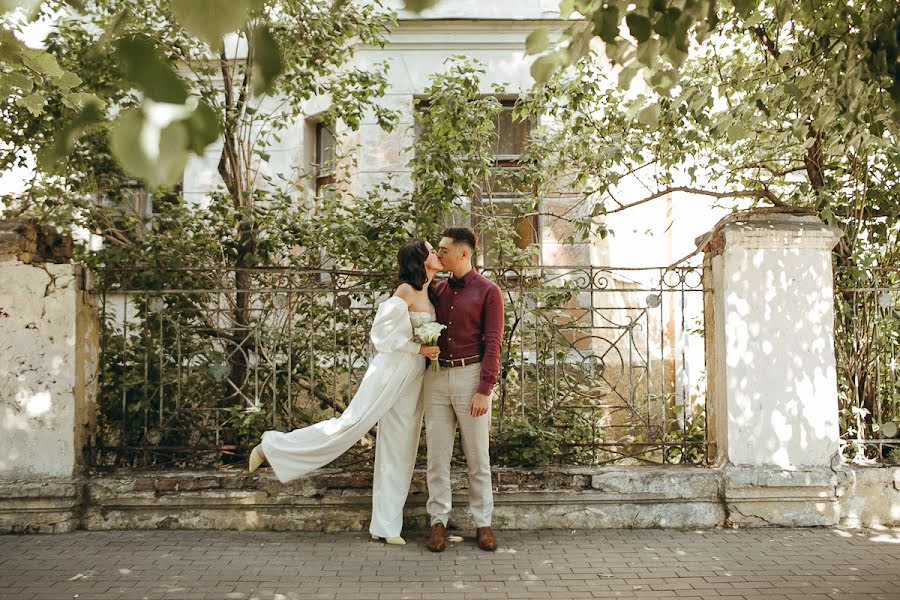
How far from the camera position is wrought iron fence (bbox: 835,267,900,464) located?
20.7 feet

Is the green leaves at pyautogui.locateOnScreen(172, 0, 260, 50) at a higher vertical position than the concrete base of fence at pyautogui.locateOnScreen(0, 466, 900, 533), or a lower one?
higher

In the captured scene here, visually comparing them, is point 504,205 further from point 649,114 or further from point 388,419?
point 649,114

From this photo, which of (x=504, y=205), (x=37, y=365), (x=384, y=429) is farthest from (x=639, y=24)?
(x=504, y=205)

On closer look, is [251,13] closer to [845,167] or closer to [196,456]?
[196,456]

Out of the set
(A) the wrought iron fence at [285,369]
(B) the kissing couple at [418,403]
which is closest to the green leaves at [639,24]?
(B) the kissing couple at [418,403]

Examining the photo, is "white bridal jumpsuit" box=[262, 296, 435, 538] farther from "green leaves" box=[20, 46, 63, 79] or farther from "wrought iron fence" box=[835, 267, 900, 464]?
"wrought iron fence" box=[835, 267, 900, 464]

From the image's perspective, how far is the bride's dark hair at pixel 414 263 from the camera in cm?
559

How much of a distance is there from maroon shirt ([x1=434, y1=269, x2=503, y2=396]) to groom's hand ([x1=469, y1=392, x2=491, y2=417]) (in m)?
0.10

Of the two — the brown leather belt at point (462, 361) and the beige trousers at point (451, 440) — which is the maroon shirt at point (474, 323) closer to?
the brown leather belt at point (462, 361)

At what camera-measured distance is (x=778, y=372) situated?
598 cm

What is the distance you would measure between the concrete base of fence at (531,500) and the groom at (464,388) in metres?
0.42

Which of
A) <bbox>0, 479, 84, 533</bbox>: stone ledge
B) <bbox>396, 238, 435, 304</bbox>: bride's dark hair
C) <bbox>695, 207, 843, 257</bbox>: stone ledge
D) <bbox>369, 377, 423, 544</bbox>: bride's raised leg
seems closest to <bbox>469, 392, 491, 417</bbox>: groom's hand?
<bbox>369, 377, 423, 544</bbox>: bride's raised leg

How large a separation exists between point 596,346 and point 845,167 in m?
2.87

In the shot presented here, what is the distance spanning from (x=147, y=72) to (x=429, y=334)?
13.2 ft
